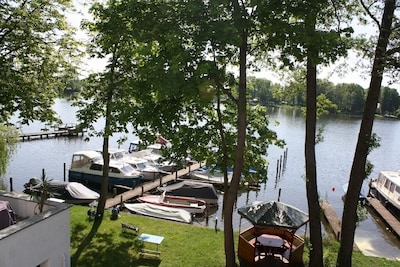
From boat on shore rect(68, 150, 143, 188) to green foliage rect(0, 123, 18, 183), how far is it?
5142 millimetres

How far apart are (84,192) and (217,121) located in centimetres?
1496

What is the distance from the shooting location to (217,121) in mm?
12383

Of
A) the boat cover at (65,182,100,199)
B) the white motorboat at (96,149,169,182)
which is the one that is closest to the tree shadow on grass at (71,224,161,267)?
the boat cover at (65,182,100,199)

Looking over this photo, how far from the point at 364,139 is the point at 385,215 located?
1871 centimetres

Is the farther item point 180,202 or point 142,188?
point 142,188

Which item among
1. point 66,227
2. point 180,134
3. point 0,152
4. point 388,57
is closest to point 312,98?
point 388,57

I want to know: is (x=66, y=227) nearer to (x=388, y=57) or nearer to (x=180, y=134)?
(x=180, y=134)

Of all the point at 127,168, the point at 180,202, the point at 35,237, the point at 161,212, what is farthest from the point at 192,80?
the point at 127,168

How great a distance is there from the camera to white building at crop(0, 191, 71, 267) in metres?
7.63

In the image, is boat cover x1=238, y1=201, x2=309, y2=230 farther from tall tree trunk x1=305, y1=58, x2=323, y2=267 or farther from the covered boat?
the covered boat

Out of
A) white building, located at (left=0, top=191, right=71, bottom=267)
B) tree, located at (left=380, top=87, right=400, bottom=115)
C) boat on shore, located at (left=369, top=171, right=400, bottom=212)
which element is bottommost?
boat on shore, located at (left=369, top=171, right=400, bottom=212)

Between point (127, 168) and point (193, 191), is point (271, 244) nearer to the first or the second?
point (193, 191)

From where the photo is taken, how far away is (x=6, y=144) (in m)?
26.2

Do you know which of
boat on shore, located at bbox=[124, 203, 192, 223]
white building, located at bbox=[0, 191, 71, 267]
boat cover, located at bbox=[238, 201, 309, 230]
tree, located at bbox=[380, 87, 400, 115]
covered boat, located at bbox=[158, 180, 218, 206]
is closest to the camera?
white building, located at bbox=[0, 191, 71, 267]
